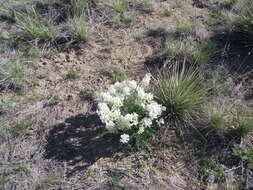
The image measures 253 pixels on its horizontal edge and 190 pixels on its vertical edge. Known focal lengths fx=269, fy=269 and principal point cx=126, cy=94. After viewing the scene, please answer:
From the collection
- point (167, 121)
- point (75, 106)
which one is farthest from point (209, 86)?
point (75, 106)

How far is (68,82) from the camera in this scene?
3.85m

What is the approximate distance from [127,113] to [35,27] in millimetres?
2300

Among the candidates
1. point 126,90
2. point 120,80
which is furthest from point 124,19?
point 126,90

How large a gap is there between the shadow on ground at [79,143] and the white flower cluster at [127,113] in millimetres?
263

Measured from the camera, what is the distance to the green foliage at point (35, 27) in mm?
4285

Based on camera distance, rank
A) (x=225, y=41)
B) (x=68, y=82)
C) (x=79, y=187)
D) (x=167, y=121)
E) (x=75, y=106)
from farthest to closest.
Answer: (x=225, y=41)
(x=68, y=82)
(x=75, y=106)
(x=167, y=121)
(x=79, y=187)

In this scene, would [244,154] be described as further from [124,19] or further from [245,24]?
[124,19]

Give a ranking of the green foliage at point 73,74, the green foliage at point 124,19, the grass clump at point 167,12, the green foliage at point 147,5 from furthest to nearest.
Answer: the green foliage at point 147,5 < the grass clump at point 167,12 < the green foliage at point 124,19 < the green foliage at point 73,74

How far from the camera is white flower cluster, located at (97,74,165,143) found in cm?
290

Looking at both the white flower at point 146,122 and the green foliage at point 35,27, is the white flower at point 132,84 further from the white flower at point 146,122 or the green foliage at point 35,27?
the green foliage at point 35,27

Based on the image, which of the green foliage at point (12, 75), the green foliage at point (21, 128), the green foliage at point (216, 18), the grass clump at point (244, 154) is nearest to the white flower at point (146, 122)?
the grass clump at point (244, 154)

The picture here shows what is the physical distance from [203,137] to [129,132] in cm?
87

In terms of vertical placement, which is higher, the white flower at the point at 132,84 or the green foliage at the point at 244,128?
the white flower at the point at 132,84

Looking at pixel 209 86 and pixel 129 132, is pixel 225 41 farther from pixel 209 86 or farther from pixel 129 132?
pixel 129 132
